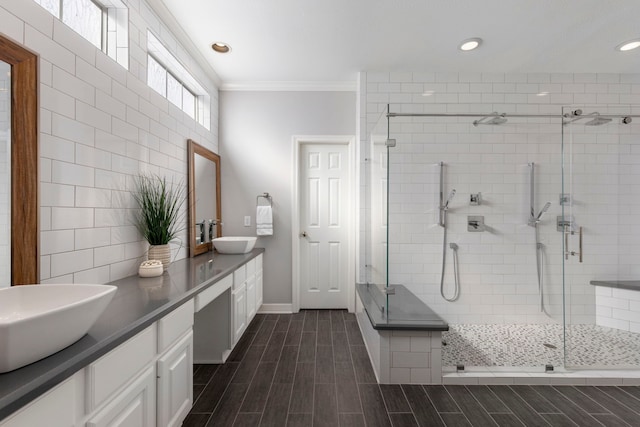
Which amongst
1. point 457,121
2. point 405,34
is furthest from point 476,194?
point 405,34

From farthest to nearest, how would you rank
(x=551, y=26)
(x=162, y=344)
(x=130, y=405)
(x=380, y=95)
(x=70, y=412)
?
(x=380, y=95), (x=551, y=26), (x=162, y=344), (x=130, y=405), (x=70, y=412)

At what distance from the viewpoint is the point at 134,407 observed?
1.11 metres

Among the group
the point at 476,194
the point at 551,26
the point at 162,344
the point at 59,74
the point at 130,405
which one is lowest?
the point at 130,405

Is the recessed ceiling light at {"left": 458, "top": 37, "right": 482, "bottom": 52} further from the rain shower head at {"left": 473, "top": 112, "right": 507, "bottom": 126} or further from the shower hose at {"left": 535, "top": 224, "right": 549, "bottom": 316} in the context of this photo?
the shower hose at {"left": 535, "top": 224, "right": 549, "bottom": 316}

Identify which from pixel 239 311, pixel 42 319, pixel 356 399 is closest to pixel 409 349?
pixel 356 399

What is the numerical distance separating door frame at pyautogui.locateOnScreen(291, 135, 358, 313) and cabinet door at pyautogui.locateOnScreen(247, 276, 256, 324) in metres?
0.56

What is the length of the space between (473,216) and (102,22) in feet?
10.9

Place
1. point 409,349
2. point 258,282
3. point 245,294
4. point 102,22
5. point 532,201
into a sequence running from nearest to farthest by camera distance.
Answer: point 102,22, point 409,349, point 245,294, point 532,201, point 258,282

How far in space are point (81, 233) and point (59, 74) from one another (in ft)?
2.51

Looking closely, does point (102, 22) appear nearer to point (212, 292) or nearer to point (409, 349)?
point (212, 292)

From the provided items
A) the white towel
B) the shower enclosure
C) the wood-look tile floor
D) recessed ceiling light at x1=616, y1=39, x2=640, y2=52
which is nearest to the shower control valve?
the shower enclosure

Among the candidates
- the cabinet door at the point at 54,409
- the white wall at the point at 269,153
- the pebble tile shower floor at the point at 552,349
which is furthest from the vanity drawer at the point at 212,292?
the pebble tile shower floor at the point at 552,349

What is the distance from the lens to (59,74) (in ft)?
4.36

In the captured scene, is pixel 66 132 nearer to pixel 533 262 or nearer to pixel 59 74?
pixel 59 74
